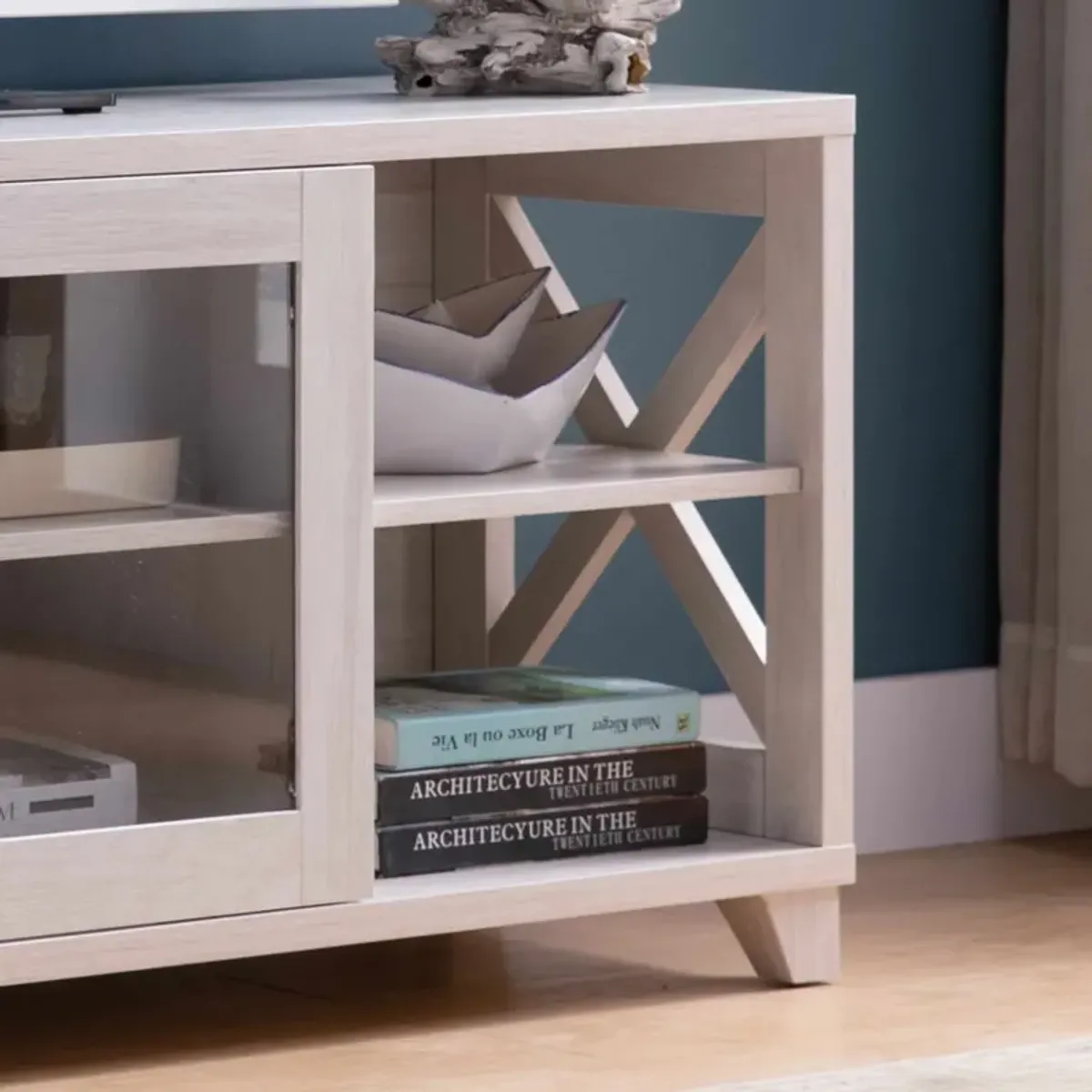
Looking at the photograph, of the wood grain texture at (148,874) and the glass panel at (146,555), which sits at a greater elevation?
the glass panel at (146,555)

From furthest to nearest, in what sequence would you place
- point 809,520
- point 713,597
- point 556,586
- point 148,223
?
point 556,586, point 713,597, point 809,520, point 148,223

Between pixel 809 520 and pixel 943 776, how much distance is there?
28.8 inches

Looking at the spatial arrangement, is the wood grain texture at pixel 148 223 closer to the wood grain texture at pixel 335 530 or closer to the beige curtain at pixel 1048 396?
the wood grain texture at pixel 335 530

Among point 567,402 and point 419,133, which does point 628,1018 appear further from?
point 419,133

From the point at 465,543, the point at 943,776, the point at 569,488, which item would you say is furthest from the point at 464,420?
the point at 943,776

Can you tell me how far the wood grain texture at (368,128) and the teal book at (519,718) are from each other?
43 cm

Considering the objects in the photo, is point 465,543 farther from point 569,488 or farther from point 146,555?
point 146,555

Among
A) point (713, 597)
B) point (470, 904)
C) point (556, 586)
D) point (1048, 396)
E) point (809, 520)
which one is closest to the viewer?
point (470, 904)

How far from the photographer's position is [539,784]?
2.16 m

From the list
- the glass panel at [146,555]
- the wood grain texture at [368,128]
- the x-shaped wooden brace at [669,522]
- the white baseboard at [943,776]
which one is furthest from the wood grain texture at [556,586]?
the glass panel at [146,555]

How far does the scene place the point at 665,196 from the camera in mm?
2295

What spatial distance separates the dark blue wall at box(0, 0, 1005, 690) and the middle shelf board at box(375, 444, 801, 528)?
43 centimetres

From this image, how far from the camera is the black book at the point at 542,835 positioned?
82.6 inches

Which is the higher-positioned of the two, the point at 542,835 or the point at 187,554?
the point at 187,554
